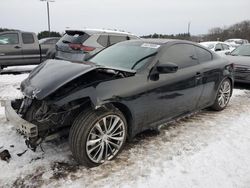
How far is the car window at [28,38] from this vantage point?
34.2 ft

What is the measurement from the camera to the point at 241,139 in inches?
158

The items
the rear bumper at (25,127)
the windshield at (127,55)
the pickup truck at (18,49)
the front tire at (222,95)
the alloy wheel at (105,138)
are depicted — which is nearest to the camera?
the rear bumper at (25,127)

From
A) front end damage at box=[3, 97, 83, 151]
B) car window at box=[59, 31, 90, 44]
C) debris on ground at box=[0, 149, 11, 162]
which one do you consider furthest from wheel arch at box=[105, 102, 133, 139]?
car window at box=[59, 31, 90, 44]

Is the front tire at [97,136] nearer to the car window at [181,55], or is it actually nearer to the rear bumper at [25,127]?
the rear bumper at [25,127]

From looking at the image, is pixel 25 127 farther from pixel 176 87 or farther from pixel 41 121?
pixel 176 87

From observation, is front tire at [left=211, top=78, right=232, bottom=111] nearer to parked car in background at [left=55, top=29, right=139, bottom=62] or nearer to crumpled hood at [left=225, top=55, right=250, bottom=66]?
crumpled hood at [left=225, top=55, right=250, bottom=66]

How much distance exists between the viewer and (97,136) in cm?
314

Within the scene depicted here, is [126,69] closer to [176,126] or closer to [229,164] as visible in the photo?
[176,126]

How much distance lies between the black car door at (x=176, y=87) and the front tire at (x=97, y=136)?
582 mm

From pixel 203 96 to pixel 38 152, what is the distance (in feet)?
9.65

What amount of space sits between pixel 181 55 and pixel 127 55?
36.4 inches

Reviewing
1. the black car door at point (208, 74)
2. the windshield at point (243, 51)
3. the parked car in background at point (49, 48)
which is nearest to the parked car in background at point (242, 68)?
the windshield at point (243, 51)

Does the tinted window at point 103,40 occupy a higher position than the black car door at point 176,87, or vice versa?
the tinted window at point 103,40

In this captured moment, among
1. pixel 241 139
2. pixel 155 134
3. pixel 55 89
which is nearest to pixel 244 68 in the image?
pixel 241 139
